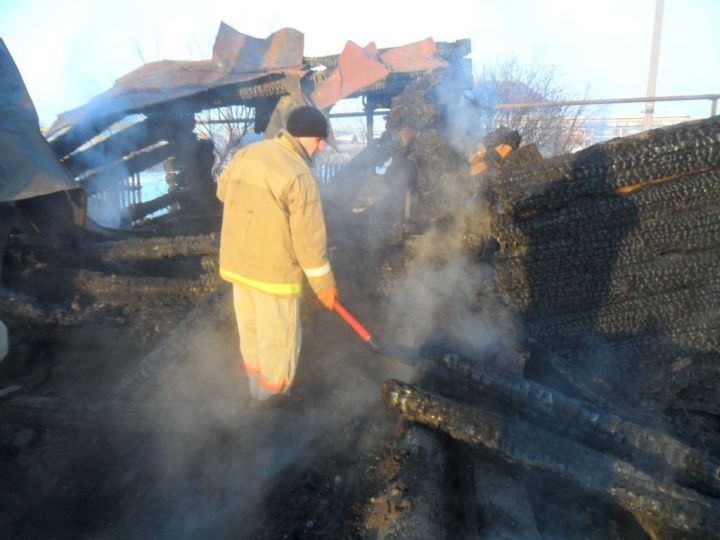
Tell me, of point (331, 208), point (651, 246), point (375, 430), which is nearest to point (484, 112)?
point (331, 208)

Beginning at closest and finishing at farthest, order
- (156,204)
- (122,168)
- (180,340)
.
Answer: (180,340)
(122,168)
(156,204)

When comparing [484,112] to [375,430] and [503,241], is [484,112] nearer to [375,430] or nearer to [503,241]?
[503,241]

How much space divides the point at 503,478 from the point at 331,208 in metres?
4.67

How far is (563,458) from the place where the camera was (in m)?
2.26

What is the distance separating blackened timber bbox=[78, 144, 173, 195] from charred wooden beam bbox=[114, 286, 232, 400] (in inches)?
202

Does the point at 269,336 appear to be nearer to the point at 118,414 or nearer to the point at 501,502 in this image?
the point at 118,414

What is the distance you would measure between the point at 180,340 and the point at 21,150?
11.0 ft

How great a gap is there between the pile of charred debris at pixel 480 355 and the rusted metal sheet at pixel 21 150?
0.56 metres

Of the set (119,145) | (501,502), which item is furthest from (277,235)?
(119,145)

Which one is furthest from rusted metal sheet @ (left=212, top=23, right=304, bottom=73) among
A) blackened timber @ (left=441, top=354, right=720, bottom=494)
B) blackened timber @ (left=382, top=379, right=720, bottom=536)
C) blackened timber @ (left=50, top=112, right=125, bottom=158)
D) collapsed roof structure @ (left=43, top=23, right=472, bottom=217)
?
blackened timber @ (left=382, top=379, right=720, bottom=536)

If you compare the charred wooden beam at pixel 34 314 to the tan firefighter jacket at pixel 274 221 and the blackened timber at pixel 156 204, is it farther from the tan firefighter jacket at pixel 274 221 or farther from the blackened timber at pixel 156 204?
the blackened timber at pixel 156 204

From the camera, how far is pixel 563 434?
267 cm

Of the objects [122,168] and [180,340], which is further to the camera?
[122,168]

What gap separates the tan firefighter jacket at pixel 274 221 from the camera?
295cm
